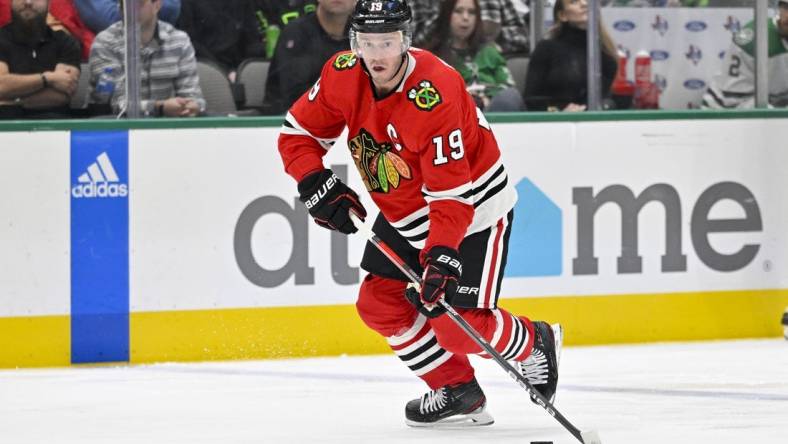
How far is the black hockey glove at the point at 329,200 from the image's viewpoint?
3.80 m

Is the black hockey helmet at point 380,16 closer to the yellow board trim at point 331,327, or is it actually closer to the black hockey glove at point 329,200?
the black hockey glove at point 329,200

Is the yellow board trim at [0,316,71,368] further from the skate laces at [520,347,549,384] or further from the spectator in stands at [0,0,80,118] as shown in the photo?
the skate laces at [520,347,549,384]

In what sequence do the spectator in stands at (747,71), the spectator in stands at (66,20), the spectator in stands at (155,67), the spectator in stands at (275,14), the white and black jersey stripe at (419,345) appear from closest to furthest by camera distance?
the white and black jersey stripe at (419,345)
the spectator in stands at (66,20)
the spectator in stands at (155,67)
the spectator in stands at (275,14)
the spectator in stands at (747,71)

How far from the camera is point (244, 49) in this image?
17.4 feet

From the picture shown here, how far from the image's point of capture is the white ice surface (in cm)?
394

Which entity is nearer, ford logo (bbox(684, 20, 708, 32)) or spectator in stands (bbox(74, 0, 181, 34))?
spectator in stands (bbox(74, 0, 181, 34))

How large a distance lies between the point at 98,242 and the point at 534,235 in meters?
1.67

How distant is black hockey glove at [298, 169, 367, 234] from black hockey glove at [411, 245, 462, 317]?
0.30 metres

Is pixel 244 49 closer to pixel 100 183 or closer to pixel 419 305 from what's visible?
pixel 100 183

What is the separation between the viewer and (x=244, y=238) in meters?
5.34

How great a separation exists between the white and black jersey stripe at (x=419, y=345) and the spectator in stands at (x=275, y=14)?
1713mm

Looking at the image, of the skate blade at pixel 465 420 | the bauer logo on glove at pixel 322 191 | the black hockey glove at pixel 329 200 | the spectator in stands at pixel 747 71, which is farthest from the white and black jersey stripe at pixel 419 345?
the spectator in stands at pixel 747 71

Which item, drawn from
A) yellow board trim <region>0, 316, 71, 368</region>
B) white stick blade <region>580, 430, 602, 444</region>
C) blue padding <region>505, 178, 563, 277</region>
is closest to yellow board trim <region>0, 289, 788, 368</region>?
yellow board trim <region>0, 316, 71, 368</region>

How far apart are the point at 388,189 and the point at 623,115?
80.8 inches
